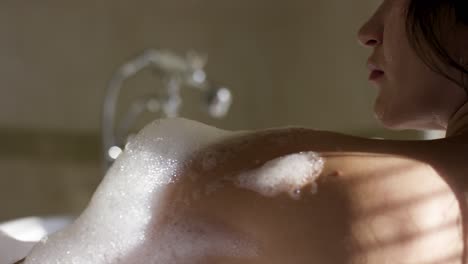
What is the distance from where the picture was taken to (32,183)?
182cm

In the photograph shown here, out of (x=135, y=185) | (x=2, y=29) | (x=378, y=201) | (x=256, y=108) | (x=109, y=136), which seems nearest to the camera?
(x=378, y=201)

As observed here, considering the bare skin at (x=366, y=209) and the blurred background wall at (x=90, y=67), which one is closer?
the bare skin at (x=366, y=209)

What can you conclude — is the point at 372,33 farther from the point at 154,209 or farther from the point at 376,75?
the point at 154,209

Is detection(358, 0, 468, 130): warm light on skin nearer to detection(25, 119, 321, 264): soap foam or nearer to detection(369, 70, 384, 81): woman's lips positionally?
detection(369, 70, 384, 81): woman's lips

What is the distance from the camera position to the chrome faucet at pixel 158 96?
56.3 inches

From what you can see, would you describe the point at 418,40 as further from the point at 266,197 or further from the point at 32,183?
the point at 32,183

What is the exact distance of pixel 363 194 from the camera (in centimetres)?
45

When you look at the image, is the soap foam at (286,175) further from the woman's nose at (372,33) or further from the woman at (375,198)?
the woman's nose at (372,33)

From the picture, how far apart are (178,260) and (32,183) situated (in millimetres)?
1399

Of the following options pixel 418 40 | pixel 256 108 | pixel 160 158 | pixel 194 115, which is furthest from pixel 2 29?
pixel 418 40

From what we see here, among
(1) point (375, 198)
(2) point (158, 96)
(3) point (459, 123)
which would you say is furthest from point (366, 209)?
(2) point (158, 96)

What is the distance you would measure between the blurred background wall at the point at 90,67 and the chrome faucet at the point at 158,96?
11 centimetres

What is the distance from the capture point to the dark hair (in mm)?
524

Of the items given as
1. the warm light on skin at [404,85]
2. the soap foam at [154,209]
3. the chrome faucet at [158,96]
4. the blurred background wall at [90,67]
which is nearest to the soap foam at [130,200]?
the soap foam at [154,209]
